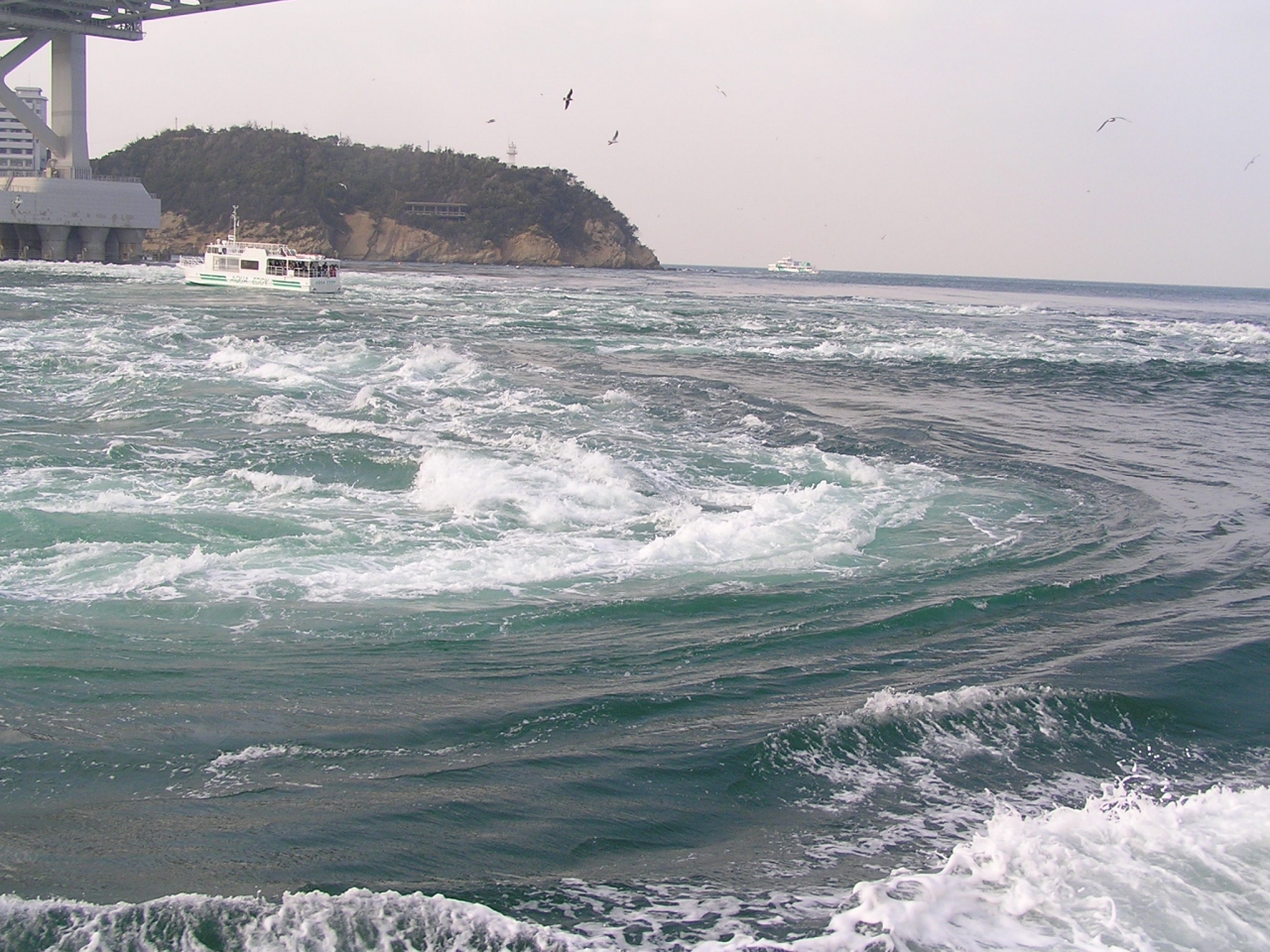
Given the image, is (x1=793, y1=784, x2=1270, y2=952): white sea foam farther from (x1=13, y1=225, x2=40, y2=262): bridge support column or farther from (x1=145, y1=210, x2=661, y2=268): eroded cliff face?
(x1=145, y1=210, x2=661, y2=268): eroded cliff face

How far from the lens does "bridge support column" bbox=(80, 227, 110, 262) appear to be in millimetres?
59341

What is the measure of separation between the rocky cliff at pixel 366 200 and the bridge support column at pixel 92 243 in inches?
1594

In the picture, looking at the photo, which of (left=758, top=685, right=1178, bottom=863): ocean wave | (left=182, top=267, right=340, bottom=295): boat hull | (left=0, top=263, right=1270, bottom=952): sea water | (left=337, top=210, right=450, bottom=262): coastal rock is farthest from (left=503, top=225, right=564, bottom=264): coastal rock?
(left=758, top=685, right=1178, bottom=863): ocean wave

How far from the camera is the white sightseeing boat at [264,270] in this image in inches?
1796

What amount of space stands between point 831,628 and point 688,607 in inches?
42.6

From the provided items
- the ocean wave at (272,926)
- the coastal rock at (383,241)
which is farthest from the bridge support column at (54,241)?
the ocean wave at (272,926)

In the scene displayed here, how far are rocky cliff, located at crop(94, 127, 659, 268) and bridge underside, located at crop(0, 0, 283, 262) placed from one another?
40.6 metres

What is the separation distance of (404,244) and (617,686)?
117993mm

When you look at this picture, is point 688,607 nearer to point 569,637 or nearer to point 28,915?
point 569,637

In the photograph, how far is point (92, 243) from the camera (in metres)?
59.4

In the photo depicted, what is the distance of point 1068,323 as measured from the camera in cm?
4866

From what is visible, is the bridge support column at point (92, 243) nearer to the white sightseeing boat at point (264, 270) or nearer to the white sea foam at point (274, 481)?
the white sightseeing boat at point (264, 270)

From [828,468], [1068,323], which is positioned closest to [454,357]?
[828,468]

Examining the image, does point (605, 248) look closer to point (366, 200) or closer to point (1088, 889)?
point (366, 200)
